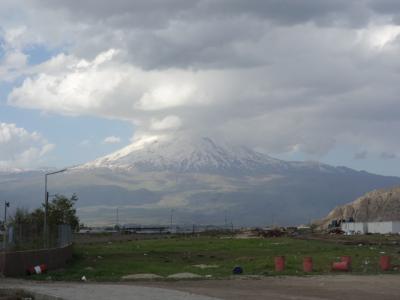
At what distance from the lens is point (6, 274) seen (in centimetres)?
3550

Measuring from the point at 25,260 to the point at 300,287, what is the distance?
49.9ft

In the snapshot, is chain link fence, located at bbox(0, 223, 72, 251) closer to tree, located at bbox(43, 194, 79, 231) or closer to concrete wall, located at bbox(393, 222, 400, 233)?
tree, located at bbox(43, 194, 79, 231)

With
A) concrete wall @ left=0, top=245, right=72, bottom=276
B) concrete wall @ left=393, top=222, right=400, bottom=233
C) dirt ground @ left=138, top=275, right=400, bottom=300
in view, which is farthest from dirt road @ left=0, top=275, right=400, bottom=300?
concrete wall @ left=393, top=222, right=400, bottom=233

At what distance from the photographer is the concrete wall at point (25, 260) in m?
35.6

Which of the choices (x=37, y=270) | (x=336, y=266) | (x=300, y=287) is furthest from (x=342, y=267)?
(x=37, y=270)

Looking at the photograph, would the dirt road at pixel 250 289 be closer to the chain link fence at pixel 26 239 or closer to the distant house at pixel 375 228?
the chain link fence at pixel 26 239

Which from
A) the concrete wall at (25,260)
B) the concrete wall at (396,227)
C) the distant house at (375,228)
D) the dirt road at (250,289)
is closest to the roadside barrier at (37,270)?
the concrete wall at (25,260)

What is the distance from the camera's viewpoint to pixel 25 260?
122 ft

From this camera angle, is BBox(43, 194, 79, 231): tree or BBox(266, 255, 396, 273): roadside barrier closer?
BBox(266, 255, 396, 273): roadside barrier

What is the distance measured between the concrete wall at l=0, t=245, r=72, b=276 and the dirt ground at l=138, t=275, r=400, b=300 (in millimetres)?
8248

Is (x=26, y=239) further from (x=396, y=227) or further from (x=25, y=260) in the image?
(x=396, y=227)

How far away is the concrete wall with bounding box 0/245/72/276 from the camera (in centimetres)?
3557

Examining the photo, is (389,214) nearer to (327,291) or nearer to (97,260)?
(97,260)

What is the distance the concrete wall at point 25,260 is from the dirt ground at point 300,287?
8248 millimetres
